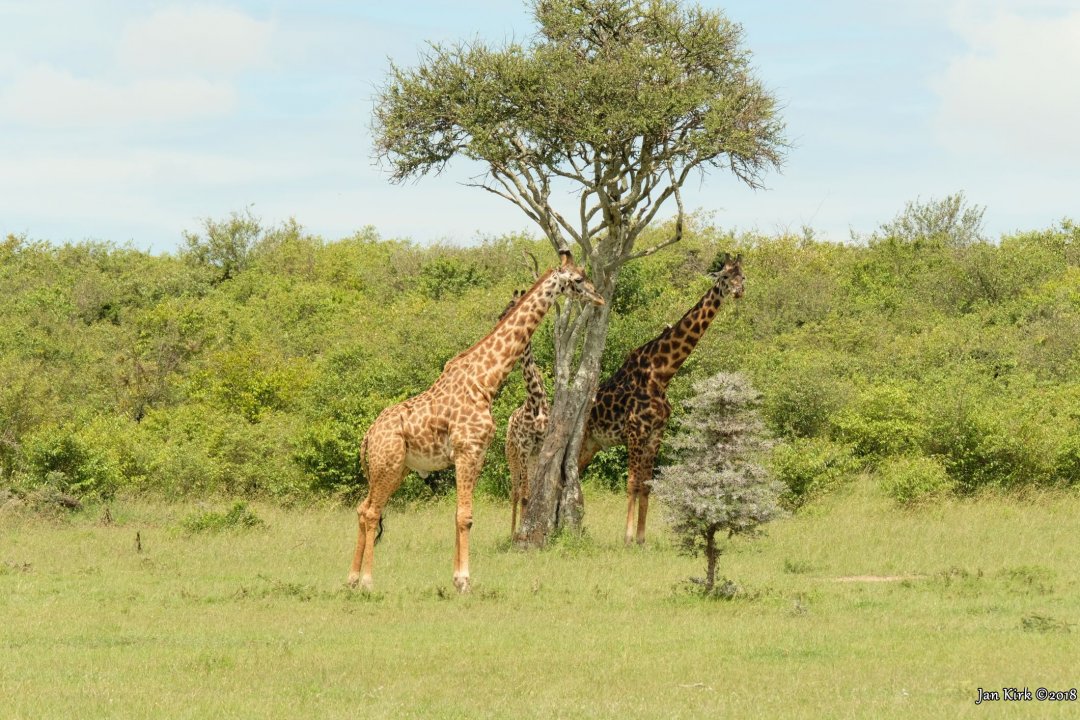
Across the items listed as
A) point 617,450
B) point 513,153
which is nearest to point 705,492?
point 513,153

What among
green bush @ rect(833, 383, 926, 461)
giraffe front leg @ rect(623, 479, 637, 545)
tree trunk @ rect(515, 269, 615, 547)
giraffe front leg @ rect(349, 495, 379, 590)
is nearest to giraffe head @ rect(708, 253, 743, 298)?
tree trunk @ rect(515, 269, 615, 547)

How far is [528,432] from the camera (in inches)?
733

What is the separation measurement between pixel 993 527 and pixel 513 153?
805 centimetres

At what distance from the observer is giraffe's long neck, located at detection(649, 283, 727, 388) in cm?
1862

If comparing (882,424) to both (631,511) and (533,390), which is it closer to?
(631,511)

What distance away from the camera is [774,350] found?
29.2 meters

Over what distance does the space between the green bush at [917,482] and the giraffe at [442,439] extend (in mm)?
7837

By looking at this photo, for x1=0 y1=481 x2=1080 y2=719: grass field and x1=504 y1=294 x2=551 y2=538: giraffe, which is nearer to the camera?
x1=0 y1=481 x2=1080 y2=719: grass field

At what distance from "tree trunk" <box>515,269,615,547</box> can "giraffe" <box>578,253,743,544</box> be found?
0.44m

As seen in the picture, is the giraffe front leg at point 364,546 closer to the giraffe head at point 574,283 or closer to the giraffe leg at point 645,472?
the giraffe head at point 574,283

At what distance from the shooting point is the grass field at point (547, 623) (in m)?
9.16

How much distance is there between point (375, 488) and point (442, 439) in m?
0.88

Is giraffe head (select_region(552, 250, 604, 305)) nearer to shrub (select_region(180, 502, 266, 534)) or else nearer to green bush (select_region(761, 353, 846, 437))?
shrub (select_region(180, 502, 266, 534))

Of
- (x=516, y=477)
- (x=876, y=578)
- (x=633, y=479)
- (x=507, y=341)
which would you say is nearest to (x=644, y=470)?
(x=633, y=479)
